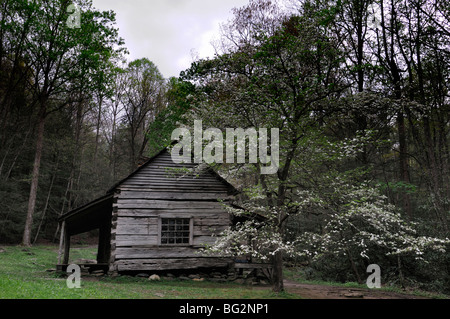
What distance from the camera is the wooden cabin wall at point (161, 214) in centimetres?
1425

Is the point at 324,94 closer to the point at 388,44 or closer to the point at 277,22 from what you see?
the point at 388,44

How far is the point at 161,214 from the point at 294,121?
7480 millimetres

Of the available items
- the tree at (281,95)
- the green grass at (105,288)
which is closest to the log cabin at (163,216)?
the green grass at (105,288)

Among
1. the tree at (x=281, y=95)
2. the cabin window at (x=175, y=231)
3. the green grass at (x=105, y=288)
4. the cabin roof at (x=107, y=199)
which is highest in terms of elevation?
the tree at (x=281, y=95)

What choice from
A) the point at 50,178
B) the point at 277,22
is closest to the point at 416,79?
the point at 277,22

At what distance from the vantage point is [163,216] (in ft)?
48.7

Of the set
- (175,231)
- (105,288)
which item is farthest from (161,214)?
(105,288)

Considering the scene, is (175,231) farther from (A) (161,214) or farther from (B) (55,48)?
(B) (55,48)

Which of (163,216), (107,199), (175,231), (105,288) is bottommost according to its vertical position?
(105,288)

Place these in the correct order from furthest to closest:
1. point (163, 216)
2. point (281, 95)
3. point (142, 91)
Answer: point (142, 91) → point (163, 216) → point (281, 95)

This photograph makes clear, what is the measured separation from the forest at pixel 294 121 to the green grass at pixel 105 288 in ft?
5.05

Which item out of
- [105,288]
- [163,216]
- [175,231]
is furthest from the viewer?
[175,231]

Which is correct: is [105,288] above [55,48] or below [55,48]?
below

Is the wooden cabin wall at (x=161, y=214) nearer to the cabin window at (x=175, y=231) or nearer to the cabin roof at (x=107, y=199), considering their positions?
the cabin roof at (x=107, y=199)
